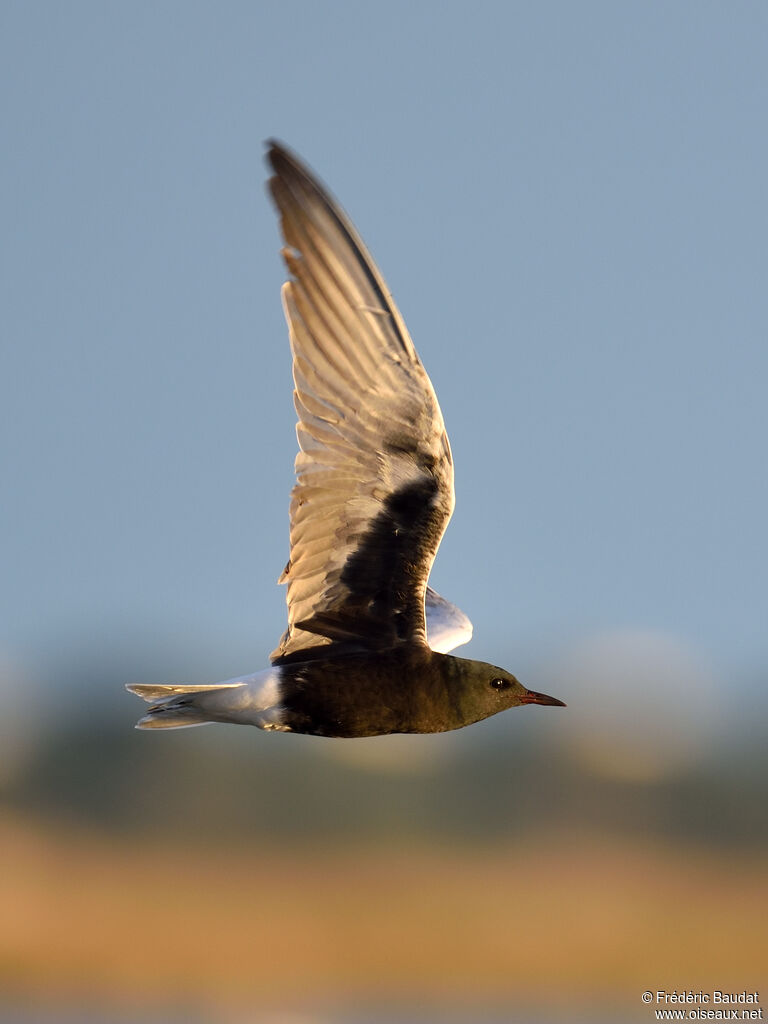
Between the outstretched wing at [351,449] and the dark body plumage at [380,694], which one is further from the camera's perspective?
the dark body plumage at [380,694]

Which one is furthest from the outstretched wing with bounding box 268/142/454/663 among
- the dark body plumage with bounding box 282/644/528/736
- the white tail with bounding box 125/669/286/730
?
the white tail with bounding box 125/669/286/730

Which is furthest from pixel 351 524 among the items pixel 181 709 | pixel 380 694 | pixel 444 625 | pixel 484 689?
pixel 444 625

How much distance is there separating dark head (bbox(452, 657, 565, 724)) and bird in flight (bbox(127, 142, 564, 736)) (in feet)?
0.03

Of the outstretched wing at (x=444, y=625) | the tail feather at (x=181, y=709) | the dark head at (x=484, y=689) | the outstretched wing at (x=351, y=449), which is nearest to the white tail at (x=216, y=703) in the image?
the tail feather at (x=181, y=709)

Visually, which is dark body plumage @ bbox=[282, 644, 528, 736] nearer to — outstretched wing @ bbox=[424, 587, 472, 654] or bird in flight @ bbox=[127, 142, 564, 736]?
bird in flight @ bbox=[127, 142, 564, 736]

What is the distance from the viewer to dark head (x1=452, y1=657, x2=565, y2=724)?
1226 centimetres

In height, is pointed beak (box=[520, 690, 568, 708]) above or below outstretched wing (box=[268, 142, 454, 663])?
below

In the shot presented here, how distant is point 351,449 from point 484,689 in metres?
1.76

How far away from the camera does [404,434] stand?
1199 cm

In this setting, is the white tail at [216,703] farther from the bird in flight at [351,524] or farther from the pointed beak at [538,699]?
the pointed beak at [538,699]

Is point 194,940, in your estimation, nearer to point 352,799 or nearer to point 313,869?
point 313,869

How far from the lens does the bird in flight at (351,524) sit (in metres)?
11.7

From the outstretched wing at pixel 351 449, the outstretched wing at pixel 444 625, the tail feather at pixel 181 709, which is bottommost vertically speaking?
the tail feather at pixel 181 709

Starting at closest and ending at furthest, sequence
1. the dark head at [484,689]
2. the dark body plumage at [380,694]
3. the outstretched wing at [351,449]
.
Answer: the outstretched wing at [351,449], the dark body plumage at [380,694], the dark head at [484,689]
